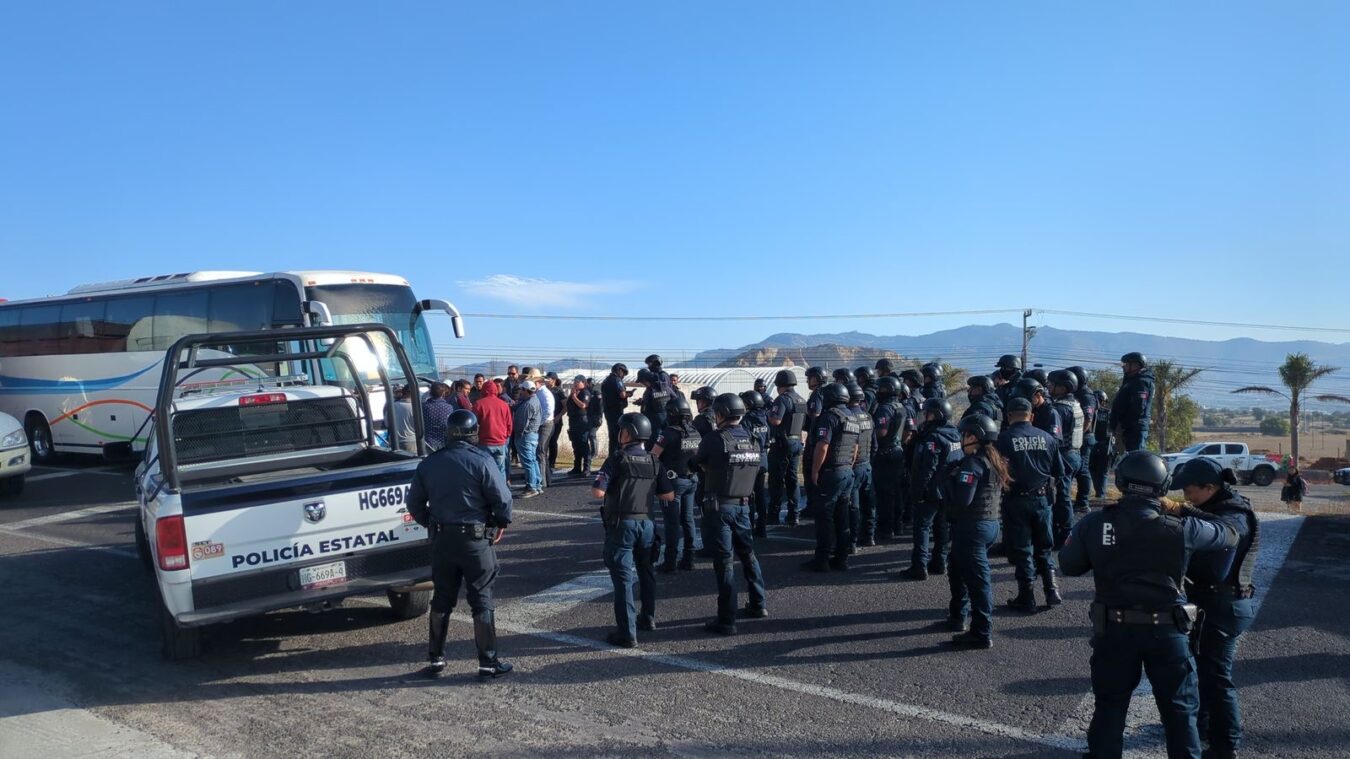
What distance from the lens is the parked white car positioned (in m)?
13.1

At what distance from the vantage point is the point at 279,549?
19.4ft

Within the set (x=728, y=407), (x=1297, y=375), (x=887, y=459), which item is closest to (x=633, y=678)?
(x=728, y=407)

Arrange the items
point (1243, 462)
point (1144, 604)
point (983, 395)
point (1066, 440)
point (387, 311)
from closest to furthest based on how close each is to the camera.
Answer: point (1144, 604)
point (1066, 440)
point (983, 395)
point (387, 311)
point (1243, 462)

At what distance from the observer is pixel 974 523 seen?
246 inches

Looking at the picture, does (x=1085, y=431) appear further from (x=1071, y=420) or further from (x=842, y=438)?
(x=842, y=438)

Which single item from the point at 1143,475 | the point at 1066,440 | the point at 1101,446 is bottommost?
the point at 1101,446

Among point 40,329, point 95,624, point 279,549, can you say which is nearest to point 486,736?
point 279,549

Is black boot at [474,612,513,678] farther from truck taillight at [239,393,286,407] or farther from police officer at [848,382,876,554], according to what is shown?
police officer at [848,382,876,554]

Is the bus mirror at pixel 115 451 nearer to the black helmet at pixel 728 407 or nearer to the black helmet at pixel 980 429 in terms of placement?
the black helmet at pixel 728 407

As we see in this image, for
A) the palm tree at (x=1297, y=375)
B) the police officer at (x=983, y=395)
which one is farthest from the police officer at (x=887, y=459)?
the palm tree at (x=1297, y=375)

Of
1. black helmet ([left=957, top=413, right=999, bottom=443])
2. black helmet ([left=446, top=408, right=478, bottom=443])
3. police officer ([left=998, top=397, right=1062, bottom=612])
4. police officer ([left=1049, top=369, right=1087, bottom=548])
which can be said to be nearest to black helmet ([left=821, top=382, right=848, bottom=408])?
police officer ([left=998, top=397, right=1062, bottom=612])

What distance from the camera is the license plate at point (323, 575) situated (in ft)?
19.7

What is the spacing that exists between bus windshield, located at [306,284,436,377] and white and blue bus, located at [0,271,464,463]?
0.02 meters

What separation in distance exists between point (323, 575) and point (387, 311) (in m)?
8.88
